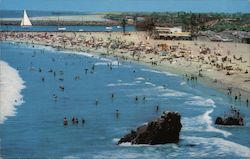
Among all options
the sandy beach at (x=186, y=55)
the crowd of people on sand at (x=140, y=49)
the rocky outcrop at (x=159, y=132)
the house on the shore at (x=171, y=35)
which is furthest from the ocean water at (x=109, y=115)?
the house on the shore at (x=171, y=35)

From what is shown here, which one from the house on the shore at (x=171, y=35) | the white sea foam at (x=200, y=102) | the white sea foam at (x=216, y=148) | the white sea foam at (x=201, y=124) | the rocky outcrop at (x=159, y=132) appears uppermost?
the house on the shore at (x=171, y=35)

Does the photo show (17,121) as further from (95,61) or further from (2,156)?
(95,61)

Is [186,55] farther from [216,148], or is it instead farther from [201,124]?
[216,148]

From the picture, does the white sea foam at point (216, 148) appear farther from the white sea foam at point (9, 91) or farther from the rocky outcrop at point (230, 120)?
the white sea foam at point (9, 91)

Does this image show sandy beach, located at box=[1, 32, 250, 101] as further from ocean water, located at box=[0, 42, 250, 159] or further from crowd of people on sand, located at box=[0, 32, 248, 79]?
ocean water, located at box=[0, 42, 250, 159]

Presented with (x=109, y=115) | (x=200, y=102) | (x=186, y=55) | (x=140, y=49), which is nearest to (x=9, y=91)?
(x=109, y=115)

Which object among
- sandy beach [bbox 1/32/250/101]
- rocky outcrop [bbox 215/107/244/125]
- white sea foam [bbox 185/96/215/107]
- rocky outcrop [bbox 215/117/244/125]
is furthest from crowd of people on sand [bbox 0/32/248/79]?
rocky outcrop [bbox 215/117/244/125]
